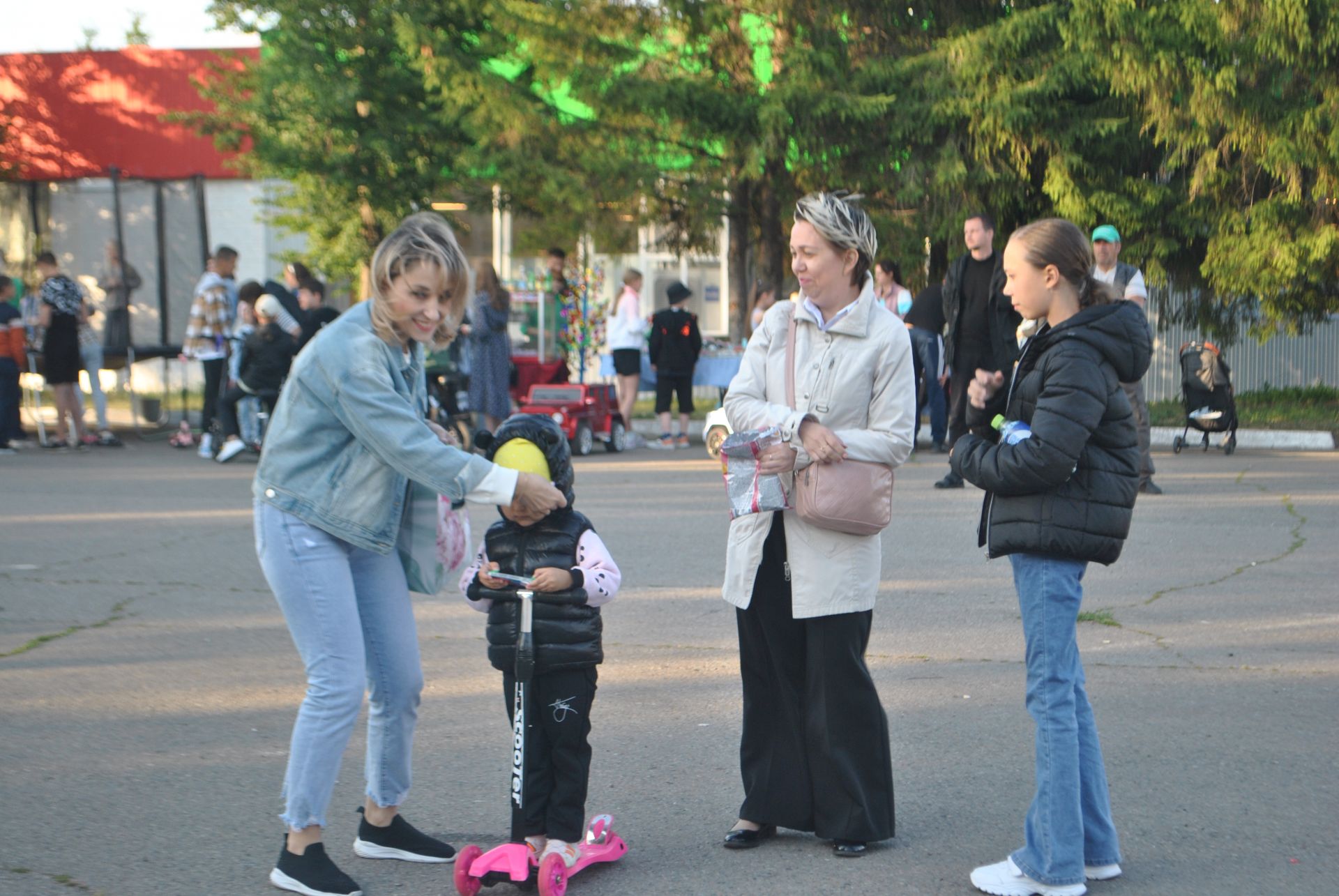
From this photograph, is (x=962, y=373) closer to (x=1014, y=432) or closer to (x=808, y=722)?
(x=808, y=722)

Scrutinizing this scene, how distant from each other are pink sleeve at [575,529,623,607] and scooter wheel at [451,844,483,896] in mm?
756

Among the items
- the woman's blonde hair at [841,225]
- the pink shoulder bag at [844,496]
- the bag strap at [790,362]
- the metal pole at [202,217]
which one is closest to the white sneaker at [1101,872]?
the pink shoulder bag at [844,496]

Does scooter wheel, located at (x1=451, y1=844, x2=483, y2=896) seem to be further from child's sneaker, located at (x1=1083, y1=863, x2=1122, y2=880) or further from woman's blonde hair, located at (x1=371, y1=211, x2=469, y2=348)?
child's sneaker, located at (x1=1083, y1=863, x2=1122, y2=880)

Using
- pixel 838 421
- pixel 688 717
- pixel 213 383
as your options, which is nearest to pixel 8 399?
pixel 213 383

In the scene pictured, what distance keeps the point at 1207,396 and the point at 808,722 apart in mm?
11846

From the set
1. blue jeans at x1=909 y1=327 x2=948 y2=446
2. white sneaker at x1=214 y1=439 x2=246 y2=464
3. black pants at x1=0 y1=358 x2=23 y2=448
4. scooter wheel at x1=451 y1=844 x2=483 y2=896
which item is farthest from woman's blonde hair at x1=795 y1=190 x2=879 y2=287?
black pants at x1=0 y1=358 x2=23 y2=448

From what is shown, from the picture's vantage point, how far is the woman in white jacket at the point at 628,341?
16531 millimetres

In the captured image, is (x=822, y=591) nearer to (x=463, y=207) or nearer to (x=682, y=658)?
(x=682, y=658)

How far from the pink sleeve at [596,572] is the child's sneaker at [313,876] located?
1.03 metres

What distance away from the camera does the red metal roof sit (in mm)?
28047

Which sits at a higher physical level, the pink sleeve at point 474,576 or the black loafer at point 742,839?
the pink sleeve at point 474,576

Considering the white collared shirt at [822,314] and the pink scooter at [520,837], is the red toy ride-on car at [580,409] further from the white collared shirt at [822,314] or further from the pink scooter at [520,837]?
the pink scooter at [520,837]

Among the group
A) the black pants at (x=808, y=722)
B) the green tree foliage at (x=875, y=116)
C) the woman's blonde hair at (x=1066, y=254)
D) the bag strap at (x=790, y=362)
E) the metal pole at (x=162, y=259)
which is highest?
the green tree foliage at (x=875, y=116)

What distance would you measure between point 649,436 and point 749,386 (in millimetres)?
13400
